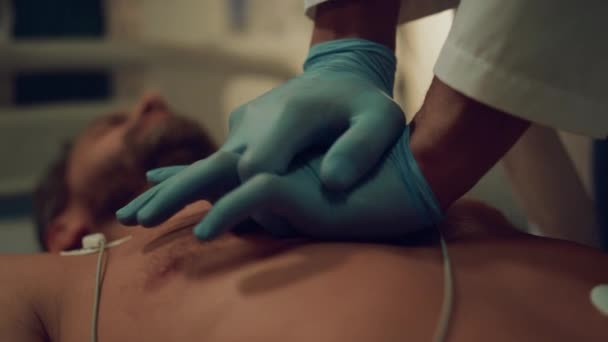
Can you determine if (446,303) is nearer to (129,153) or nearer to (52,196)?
(129,153)

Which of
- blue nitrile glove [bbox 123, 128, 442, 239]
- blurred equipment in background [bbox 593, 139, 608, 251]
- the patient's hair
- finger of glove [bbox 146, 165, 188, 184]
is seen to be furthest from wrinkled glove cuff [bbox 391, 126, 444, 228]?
the patient's hair

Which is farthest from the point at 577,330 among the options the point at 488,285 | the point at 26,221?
the point at 26,221

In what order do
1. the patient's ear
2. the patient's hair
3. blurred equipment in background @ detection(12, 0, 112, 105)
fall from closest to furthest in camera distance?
the patient's ear → the patient's hair → blurred equipment in background @ detection(12, 0, 112, 105)

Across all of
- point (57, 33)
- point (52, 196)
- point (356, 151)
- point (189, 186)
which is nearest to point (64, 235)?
point (52, 196)

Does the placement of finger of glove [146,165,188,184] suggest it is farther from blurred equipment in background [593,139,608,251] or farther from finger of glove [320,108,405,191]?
blurred equipment in background [593,139,608,251]

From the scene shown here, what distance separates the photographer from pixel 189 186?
605mm

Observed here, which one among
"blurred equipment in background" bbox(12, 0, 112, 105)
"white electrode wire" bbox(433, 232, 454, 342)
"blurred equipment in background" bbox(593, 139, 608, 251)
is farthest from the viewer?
"blurred equipment in background" bbox(12, 0, 112, 105)

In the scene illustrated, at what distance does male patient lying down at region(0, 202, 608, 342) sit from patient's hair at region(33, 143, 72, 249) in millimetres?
537

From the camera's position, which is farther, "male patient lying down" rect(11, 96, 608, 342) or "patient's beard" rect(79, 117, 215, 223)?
"patient's beard" rect(79, 117, 215, 223)

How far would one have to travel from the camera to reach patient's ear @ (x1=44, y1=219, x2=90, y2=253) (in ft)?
3.68

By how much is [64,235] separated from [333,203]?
0.73 m

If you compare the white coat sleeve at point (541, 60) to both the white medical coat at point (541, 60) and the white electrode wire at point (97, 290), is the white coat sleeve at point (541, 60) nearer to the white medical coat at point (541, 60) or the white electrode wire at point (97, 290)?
the white medical coat at point (541, 60)

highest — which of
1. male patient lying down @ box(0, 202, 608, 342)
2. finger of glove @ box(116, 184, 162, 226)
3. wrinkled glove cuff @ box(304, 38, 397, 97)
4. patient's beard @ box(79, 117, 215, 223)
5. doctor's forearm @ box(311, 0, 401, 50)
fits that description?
doctor's forearm @ box(311, 0, 401, 50)

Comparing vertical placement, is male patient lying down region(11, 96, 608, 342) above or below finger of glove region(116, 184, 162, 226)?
below
